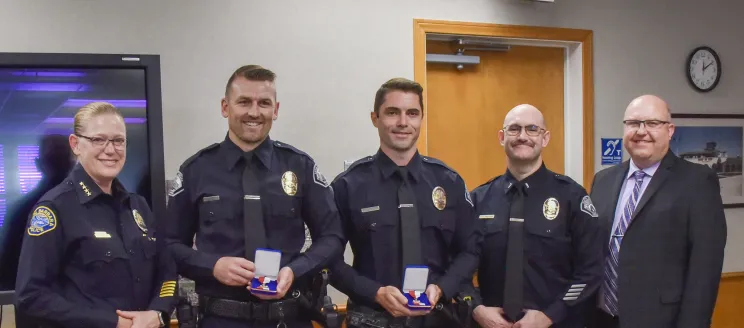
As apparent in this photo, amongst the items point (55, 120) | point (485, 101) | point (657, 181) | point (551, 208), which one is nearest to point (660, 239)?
point (657, 181)

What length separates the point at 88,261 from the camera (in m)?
2.09

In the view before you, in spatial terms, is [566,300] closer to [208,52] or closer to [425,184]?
[425,184]

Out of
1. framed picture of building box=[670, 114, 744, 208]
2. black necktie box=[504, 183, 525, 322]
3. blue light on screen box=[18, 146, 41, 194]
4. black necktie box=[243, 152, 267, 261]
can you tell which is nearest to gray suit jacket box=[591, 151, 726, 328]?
black necktie box=[504, 183, 525, 322]

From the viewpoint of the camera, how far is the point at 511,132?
8.53 feet

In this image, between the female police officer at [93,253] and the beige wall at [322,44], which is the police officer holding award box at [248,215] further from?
the beige wall at [322,44]

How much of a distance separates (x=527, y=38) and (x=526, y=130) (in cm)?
173

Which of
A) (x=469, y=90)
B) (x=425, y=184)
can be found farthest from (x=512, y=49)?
(x=425, y=184)

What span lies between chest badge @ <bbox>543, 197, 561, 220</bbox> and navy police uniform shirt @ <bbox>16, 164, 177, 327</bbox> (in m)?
1.51

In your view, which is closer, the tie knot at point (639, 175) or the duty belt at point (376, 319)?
the duty belt at point (376, 319)

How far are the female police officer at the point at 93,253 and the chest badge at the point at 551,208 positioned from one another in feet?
4.95

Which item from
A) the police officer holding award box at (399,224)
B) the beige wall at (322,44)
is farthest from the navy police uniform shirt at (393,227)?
the beige wall at (322,44)

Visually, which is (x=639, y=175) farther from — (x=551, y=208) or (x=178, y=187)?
(x=178, y=187)

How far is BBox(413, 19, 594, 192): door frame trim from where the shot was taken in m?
3.82

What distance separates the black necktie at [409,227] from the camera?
236cm
